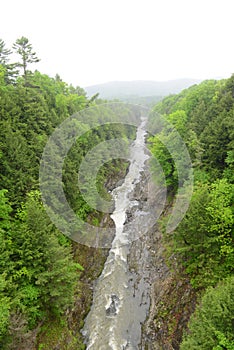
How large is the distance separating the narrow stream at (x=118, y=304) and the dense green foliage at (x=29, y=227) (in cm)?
289

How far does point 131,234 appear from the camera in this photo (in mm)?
35188

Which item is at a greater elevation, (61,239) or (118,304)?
(61,239)

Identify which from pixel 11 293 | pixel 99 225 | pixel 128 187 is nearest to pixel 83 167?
pixel 99 225

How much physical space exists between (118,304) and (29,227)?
11243 mm

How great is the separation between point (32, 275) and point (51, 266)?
5.03 ft

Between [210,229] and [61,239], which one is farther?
[61,239]

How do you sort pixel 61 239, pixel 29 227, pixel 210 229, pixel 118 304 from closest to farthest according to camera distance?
pixel 29 227, pixel 210 229, pixel 118 304, pixel 61 239

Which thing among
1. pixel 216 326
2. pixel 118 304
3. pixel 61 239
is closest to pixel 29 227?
pixel 61 239

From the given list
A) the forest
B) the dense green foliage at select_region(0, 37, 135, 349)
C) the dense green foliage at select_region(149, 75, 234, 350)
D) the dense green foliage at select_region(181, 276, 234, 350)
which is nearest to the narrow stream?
the forest

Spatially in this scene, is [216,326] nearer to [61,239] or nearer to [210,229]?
[210,229]

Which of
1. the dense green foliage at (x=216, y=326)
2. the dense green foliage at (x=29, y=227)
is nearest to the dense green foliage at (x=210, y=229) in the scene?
the dense green foliage at (x=216, y=326)

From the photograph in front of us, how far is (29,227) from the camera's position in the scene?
68.0 ft

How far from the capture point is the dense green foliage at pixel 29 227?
18.0 m

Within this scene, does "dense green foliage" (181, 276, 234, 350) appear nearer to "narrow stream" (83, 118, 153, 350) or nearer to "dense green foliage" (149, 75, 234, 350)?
"dense green foliage" (149, 75, 234, 350)
